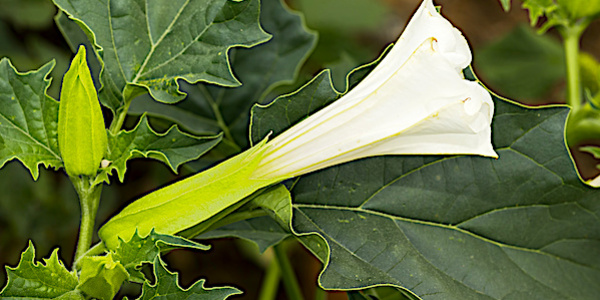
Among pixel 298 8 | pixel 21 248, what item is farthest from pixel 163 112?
pixel 298 8

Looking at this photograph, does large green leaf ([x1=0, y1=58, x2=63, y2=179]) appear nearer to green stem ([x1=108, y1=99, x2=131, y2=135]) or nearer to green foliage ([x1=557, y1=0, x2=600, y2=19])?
green stem ([x1=108, y1=99, x2=131, y2=135])

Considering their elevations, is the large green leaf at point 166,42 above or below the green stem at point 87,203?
above

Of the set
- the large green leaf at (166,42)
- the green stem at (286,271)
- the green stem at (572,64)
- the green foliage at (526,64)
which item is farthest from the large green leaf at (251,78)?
the green foliage at (526,64)

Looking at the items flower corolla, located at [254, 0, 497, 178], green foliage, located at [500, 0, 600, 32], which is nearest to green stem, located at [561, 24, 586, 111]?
green foliage, located at [500, 0, 600, 32]

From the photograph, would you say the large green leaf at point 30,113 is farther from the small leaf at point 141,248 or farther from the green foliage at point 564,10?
the green foliage at point 564,10

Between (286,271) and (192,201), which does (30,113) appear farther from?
(286,271)

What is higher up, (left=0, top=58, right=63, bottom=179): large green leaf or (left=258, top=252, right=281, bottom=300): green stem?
(left=0, top=58, right=63, bottom=179): large green leaf

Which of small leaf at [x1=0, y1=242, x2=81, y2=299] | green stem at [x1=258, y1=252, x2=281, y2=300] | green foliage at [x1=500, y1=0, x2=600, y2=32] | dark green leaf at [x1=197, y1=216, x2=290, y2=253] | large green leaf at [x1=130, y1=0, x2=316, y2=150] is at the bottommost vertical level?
green stem at [x1=258, y1=252, x2=281, y2=300]

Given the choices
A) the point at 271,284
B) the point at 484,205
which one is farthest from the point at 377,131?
the point at 271,284
